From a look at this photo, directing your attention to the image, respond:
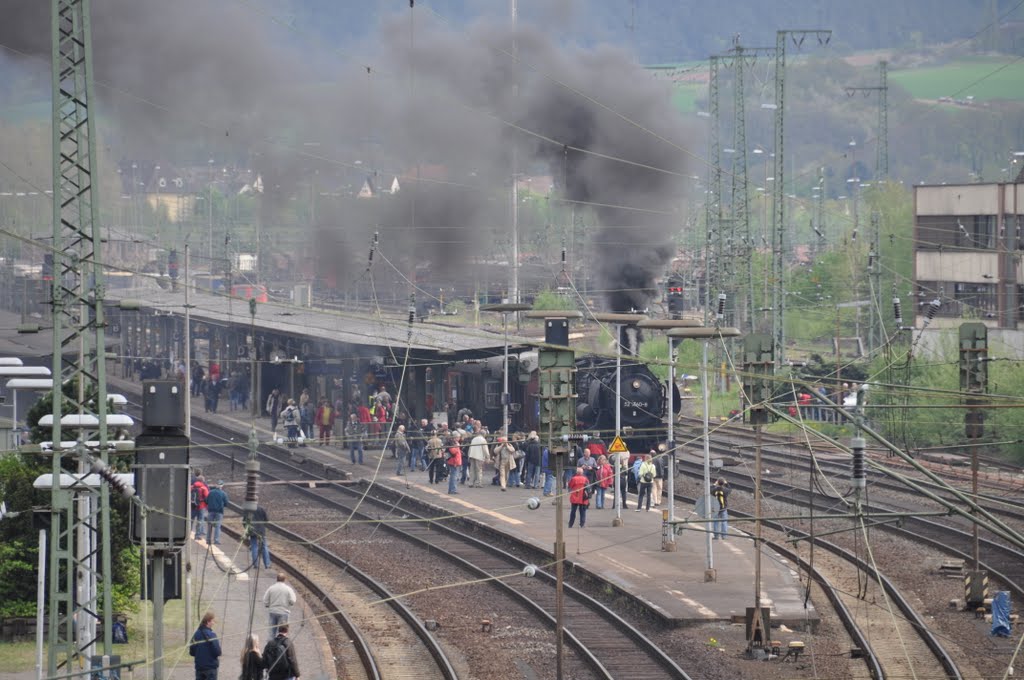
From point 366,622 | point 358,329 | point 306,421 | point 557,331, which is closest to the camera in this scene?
point 366,622

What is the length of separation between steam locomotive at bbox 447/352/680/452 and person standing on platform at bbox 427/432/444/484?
7.47ft

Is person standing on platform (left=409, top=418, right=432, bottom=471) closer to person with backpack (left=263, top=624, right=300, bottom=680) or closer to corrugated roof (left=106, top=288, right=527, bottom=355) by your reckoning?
corrugated roof (left=106, top=288, right=527, bottom=355)

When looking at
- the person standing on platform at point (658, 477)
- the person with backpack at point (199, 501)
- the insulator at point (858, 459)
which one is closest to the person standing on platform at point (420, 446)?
the person standing on platform at point (658, 477)

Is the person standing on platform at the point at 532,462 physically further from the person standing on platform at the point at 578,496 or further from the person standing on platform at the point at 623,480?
the person standing on platform at the point at 578,496

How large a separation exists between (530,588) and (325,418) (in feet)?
44.1

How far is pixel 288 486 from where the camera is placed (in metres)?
32.3

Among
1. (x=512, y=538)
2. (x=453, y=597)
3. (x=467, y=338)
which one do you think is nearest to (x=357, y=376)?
(x=467, y=338)

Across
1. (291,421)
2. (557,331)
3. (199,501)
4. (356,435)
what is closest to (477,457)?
(356,435)

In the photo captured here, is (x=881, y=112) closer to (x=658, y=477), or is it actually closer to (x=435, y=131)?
(x=435, y=131)

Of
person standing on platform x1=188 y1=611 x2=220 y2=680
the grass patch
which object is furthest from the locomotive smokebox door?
person standing on platform x1=188 y1=611 x2=220 y2=680

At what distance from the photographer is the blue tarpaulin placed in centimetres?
1919

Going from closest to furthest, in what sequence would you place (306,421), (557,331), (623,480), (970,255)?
1. (557,331)
2. (623,480)
3. (306,421)
4. (970,255)

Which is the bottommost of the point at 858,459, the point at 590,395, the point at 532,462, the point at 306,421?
the point at 532,462

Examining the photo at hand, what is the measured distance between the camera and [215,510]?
2416cm
